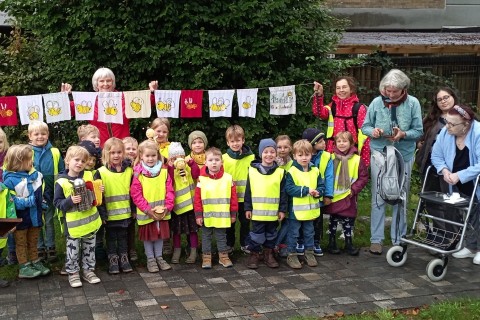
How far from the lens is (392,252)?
668 centimetres

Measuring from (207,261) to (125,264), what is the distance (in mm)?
899

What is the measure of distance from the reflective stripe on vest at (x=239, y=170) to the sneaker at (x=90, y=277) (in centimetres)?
184

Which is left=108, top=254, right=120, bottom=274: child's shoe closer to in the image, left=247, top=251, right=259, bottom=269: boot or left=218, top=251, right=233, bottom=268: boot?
left=218, top=251, right=233, bottom=268: boot

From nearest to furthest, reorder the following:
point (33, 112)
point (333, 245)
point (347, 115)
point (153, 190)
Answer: point (153, 190)
point (333, 245)
point (347, 115)
point (33, 112)

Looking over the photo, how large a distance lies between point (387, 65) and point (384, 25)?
25.6 feet

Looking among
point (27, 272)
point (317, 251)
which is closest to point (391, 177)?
point (317, 251)

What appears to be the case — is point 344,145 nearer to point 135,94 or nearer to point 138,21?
point 135,94

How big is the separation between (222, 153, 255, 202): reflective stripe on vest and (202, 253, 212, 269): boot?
2.45 ft

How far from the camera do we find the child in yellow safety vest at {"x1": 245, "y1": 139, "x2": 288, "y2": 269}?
255 inches

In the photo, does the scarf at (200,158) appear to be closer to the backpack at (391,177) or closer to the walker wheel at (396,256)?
the backpack at (391,177)

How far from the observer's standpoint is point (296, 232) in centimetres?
671

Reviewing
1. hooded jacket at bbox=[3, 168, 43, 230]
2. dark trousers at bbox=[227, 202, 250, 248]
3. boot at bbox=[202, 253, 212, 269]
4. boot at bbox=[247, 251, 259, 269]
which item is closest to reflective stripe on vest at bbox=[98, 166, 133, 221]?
hooded jacket at bbox=[3, 168, 43, 230]

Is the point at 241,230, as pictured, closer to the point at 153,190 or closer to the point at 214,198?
the point at 214,198

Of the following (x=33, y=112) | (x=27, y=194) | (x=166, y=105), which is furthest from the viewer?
(x=166, y=105)
